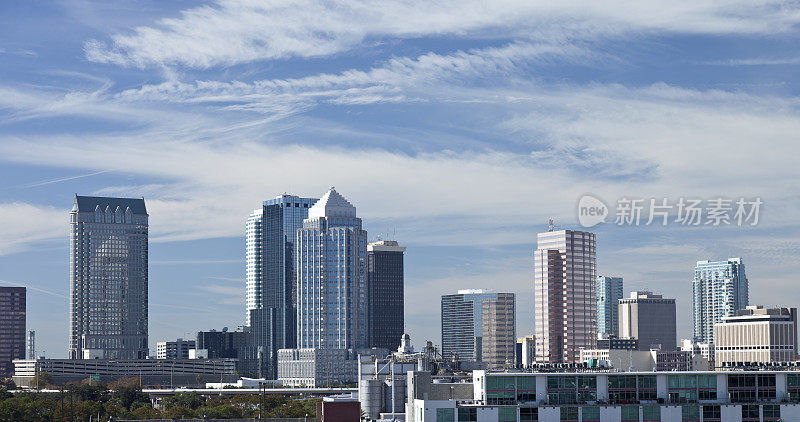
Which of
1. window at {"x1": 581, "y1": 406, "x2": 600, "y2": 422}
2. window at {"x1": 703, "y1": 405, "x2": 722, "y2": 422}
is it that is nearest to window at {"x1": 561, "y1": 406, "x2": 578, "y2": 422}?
window at {"x1": 581, "y1": 406, "x2": 600, "y2": 422}

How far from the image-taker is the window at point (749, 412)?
192500mm

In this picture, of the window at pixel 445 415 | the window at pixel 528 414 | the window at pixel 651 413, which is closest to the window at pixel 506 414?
the window at pixel 528 414

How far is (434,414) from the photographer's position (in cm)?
19538

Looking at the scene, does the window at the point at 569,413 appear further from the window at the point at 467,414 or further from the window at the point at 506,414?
the window at the point at 467,414

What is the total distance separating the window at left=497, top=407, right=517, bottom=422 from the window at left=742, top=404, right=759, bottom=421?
122 feet

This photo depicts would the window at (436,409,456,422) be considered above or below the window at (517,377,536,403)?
below

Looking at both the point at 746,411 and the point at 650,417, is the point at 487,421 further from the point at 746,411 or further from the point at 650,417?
the point at 746,411

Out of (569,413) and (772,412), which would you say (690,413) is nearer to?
(772,412)

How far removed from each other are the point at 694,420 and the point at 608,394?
14.2 meters

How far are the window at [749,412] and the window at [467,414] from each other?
142 ft

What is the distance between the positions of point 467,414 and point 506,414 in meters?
6.27

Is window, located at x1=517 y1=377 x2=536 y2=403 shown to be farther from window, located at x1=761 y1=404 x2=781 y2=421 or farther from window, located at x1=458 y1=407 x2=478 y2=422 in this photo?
window, located at x1=761 y1=404 x2=781 y2=421

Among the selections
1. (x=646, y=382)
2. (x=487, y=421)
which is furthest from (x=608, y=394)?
(x=487, y=421)

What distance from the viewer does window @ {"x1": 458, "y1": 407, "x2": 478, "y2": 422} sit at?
192 meters
